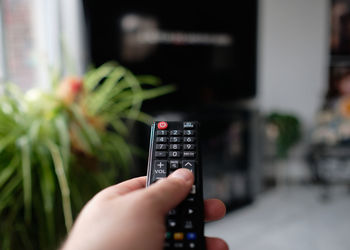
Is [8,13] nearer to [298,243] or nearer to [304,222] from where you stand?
[298,243]

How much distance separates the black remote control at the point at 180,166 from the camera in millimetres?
480

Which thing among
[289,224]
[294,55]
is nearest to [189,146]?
[289,224]

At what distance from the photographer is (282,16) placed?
298 centimetres

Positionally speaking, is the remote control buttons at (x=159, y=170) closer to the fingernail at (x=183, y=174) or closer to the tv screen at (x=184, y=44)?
the fingernail at (x=183, y=174)

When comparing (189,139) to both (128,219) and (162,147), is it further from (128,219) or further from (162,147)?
(128,219)

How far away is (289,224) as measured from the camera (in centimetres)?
208

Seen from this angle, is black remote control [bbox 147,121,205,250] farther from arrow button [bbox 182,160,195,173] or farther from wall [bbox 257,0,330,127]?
wall [bbox 257,0,330,127]

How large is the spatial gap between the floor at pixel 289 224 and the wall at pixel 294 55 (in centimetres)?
84

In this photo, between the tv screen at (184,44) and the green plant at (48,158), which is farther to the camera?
the tv screen at (184,44)

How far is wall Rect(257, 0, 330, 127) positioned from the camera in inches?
117

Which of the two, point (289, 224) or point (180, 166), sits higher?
point (180, 166)

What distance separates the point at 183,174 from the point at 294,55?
2819 mm

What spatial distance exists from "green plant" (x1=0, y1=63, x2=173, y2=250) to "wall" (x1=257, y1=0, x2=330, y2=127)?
2.29m

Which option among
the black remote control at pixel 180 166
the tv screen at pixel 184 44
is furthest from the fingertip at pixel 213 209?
the tv screen at pixel 184 44
